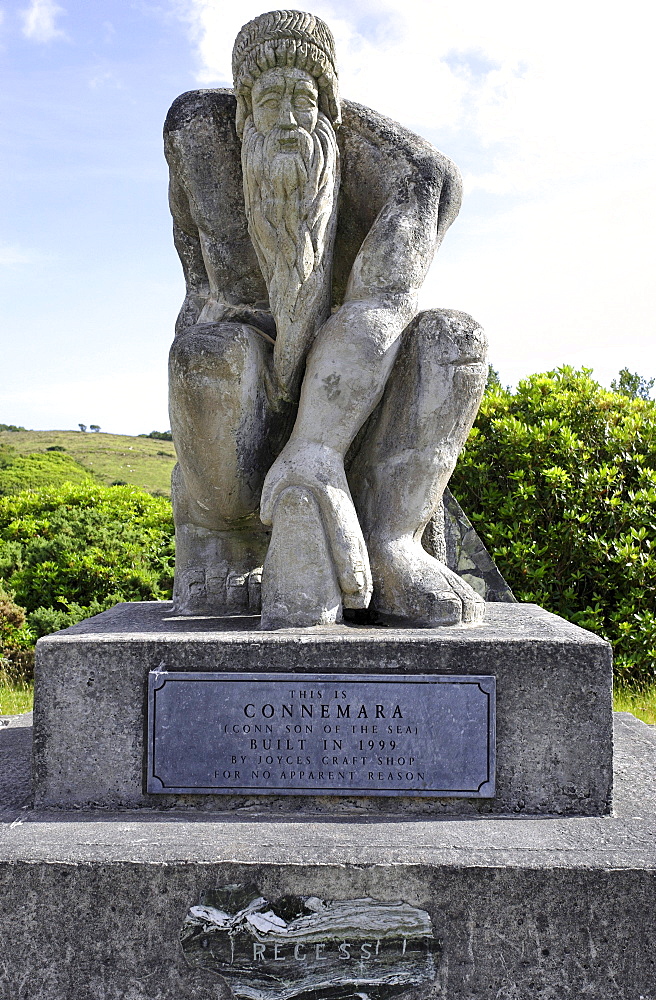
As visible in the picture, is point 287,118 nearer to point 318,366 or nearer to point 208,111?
point 208,111

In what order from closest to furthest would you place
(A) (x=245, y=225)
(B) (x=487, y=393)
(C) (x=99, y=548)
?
1. (A) (x=245, y=225)
2. (B) (x=487, y=393)
3. (C) (x=99, y=548)

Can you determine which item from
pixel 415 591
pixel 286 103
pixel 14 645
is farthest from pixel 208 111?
pixel 14 645

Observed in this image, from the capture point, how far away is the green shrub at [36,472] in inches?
528

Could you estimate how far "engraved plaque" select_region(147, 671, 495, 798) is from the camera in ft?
6.62

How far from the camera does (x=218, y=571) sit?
2656 millimetres

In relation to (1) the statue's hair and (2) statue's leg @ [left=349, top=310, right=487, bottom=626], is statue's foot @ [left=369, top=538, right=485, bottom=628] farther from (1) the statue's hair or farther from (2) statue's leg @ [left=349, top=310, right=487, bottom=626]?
(1) the statue's hair

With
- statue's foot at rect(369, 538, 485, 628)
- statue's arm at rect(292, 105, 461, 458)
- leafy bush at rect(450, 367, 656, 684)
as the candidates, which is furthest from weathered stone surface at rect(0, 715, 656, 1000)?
leafy bush at rect(450, 367, 656, 684)

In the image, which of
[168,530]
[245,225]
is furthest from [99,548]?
[245,225]

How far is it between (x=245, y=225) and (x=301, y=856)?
5.99 feet

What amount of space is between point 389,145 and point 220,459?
3.45ft

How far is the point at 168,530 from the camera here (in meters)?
7.12

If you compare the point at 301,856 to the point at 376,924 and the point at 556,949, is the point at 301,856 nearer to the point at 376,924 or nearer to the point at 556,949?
the point at 376,924

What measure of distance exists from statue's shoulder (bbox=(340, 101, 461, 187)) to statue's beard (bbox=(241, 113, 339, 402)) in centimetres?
14

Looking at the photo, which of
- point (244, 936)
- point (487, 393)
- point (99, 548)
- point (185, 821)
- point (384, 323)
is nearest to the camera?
point (244, 936)
